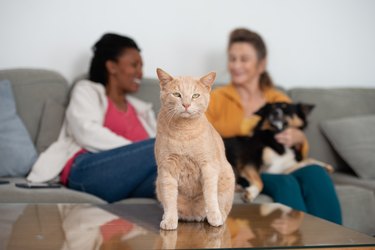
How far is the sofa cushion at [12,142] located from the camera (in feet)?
7.53

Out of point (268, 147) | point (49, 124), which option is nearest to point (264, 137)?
point (268, 147)

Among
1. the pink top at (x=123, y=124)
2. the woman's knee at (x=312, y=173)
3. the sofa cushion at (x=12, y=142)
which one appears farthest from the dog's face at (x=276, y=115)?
the sofa cushion at (x=12, y=142)

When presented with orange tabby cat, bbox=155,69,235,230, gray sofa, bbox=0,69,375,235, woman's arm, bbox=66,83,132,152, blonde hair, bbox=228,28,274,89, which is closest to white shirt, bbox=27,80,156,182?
woman's arm, bbox=66,83,132,152

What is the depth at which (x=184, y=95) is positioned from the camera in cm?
124

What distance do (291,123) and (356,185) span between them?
0.43m

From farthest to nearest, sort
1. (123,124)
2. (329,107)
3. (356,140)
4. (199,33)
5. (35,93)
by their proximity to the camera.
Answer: (199,33)
(329,107)
(356,140)
(35,93)
(123,124)

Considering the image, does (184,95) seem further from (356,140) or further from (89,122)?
(356,140)

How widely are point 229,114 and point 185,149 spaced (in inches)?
55.2

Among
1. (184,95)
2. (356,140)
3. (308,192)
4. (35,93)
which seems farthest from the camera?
(356,140)

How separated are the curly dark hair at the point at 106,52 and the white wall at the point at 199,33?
12.7 inches

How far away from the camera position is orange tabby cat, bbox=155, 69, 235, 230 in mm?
1268

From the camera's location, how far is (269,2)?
325 centimetres

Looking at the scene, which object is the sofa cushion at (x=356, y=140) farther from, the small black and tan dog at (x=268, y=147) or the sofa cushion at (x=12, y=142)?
the sofa cushion at (x=12, y=142)

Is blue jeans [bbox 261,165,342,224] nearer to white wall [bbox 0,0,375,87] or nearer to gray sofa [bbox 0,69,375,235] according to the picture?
gray sofa [bbox 0,69,375,235]
